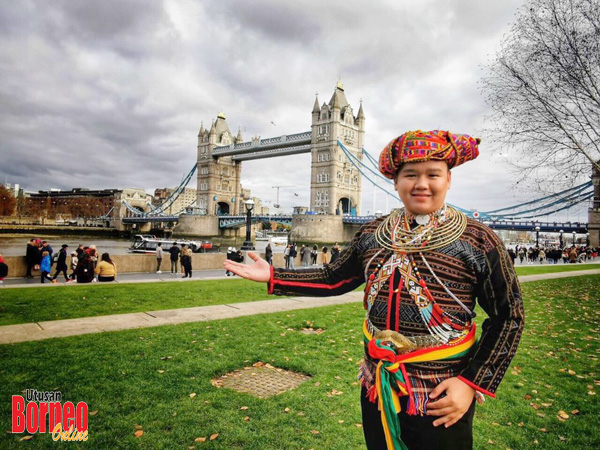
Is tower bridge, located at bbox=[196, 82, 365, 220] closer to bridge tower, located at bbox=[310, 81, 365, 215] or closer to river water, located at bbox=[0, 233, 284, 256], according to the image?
bridge tower, located at bbox=[310, 81, 365, 215]

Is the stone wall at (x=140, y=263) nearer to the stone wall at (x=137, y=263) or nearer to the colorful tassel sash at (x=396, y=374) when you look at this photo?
the stone wall at (x=137, y=263)

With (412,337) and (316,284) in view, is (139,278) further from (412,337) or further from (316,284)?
(412,337)

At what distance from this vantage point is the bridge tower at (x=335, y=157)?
220 ft

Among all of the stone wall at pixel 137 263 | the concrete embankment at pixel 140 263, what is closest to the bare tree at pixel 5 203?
the stone wall at pixel 137 263

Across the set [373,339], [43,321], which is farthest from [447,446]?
[43,321]

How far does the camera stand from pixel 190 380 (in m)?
4.33

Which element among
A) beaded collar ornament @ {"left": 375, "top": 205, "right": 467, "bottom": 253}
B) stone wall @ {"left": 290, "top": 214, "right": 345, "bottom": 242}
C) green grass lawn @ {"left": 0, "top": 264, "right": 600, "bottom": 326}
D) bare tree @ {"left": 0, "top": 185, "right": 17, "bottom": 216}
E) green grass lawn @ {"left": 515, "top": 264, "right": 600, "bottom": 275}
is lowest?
green grass lawn @ {"left": 0, "top": 264, "right": 600, "bottom": 326}

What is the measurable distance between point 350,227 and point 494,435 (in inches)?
2142

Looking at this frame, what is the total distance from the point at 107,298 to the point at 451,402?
9122mm

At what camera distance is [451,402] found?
1542mm

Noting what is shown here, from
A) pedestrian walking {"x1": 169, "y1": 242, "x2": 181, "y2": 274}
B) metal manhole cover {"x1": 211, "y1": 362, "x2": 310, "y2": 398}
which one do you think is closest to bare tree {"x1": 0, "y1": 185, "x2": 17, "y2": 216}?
pedestrian walking {"x1": 169, "y1": 242, "x2": 181, "y2": 274}

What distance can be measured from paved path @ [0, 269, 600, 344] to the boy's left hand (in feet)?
19.7

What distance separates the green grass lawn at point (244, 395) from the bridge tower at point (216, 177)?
8380 cm

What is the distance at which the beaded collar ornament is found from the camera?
1720 millimetres
